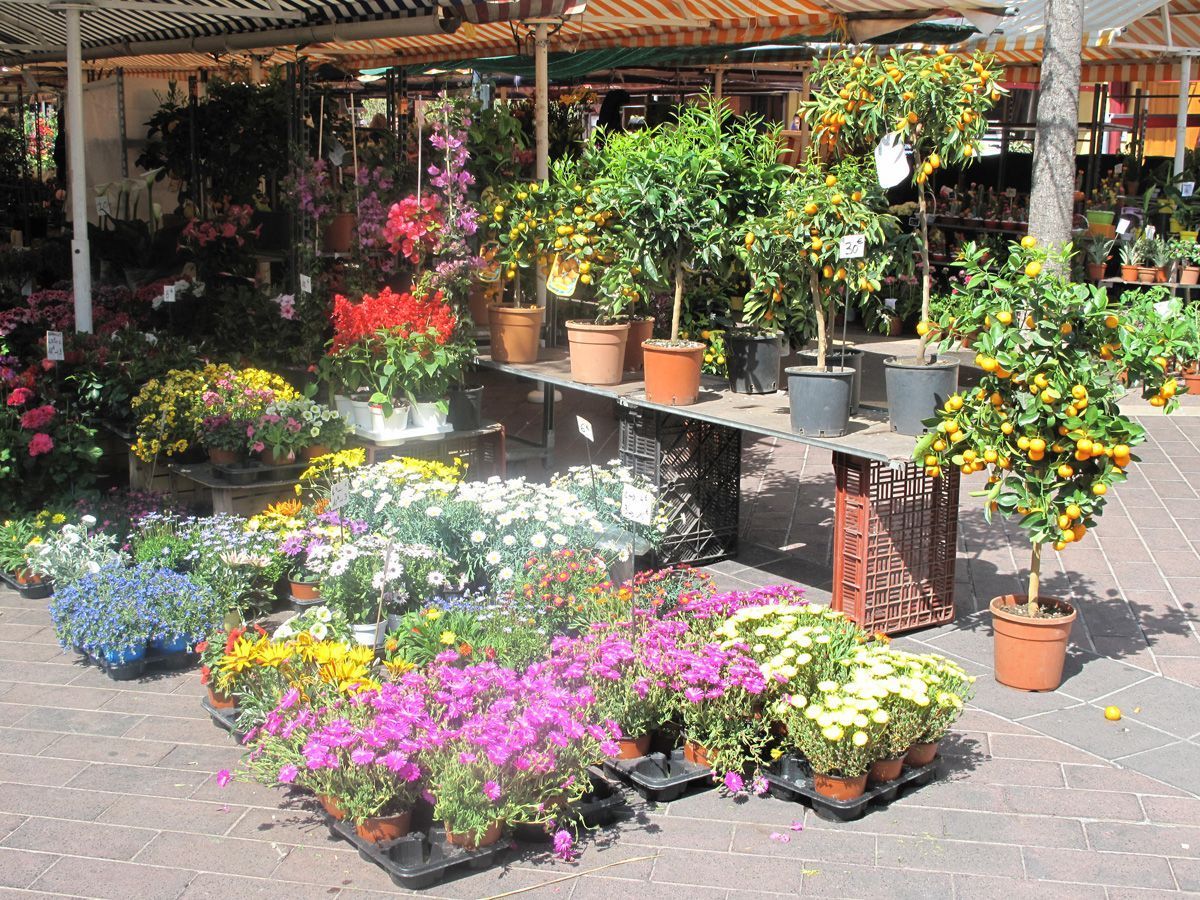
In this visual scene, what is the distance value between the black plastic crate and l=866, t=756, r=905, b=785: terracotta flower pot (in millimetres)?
2020

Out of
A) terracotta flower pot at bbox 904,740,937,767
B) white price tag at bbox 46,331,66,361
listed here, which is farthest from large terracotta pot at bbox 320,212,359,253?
terracotta flower pot at bbox 904,740,937,767

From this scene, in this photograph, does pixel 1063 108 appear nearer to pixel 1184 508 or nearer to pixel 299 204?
pixel 1184 508

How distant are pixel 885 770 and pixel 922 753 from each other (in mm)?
173

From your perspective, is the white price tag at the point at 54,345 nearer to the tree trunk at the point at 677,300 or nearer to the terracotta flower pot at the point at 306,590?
the terracotta flower pot at the point at 306,590

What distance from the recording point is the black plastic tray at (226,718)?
4117 mm

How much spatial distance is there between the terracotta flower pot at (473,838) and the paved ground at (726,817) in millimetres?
86

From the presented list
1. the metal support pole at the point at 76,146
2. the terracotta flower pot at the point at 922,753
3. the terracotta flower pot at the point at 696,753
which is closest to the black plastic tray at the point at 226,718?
the terracotta flower pot at the point at 696,753

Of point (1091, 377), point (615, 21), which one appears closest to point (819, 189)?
point (1091, 377)

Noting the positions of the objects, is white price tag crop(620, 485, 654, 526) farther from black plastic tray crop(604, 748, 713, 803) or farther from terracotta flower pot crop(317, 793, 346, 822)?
terracotta flower pot crop(317, 793, 346, 822)

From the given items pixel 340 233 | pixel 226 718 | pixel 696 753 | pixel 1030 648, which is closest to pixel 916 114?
pixel 1030 648

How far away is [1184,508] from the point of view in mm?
7086

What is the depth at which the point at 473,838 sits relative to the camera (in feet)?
11.1

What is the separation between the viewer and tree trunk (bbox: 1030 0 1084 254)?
6402mm

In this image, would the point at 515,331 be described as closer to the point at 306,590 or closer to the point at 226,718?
the point at 306,590
